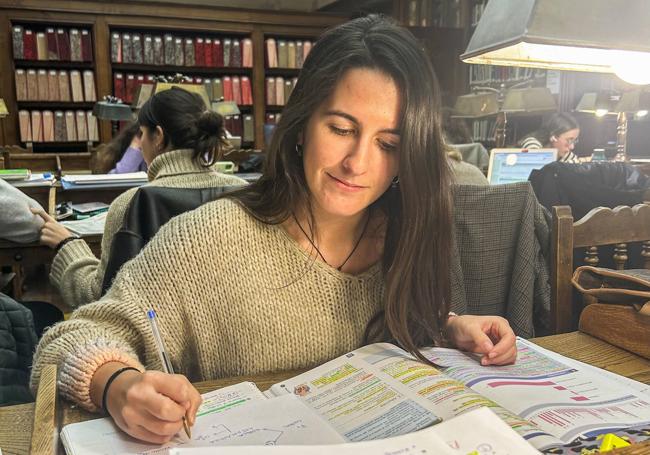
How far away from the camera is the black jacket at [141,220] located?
1493 mm

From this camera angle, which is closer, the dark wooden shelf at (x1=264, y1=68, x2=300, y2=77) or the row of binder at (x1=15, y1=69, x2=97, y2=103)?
the row of binder at (x1=15, y1=69, x2=97, y2=103)

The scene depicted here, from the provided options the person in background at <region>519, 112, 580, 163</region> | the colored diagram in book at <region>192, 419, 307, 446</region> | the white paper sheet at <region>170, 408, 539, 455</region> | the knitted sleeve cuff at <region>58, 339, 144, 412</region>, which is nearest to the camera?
the white paper sheet at <region>170, 408, 539, 455</region>

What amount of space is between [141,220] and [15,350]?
0.41 metres

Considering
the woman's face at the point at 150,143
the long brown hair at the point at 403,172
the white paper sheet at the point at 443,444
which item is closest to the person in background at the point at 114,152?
the woman's face at the point at 150,143

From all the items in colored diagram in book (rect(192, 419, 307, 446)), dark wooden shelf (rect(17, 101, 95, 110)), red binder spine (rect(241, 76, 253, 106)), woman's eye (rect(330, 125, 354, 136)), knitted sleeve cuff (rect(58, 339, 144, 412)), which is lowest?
colored diagram in book (rect(192, 419, 307, 446))

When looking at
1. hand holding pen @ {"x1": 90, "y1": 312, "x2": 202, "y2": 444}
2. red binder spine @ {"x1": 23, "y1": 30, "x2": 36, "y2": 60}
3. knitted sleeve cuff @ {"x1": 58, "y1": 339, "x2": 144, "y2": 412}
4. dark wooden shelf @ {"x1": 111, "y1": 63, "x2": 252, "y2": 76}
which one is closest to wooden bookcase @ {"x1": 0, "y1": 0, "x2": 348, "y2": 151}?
dark wooden shelf @ {"x1": 111, "y1": 63, "x2": 252, "y2": 76}

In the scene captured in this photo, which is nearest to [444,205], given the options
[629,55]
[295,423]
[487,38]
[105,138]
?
[487,38]

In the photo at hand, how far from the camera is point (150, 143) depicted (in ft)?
7.14

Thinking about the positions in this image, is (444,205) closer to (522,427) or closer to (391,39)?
(391,39)

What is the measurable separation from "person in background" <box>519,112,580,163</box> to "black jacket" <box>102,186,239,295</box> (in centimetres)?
307

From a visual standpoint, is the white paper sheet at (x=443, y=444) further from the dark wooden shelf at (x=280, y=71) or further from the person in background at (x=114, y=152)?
the dark wooden shelf at (x=280, y=71)

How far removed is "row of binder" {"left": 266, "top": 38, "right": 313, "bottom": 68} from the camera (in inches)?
241

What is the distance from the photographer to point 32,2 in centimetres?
528

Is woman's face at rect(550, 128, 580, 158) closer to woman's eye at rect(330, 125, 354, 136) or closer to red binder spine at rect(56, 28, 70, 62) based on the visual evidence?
woman's eye at rect(330, 125, 354, 136)
